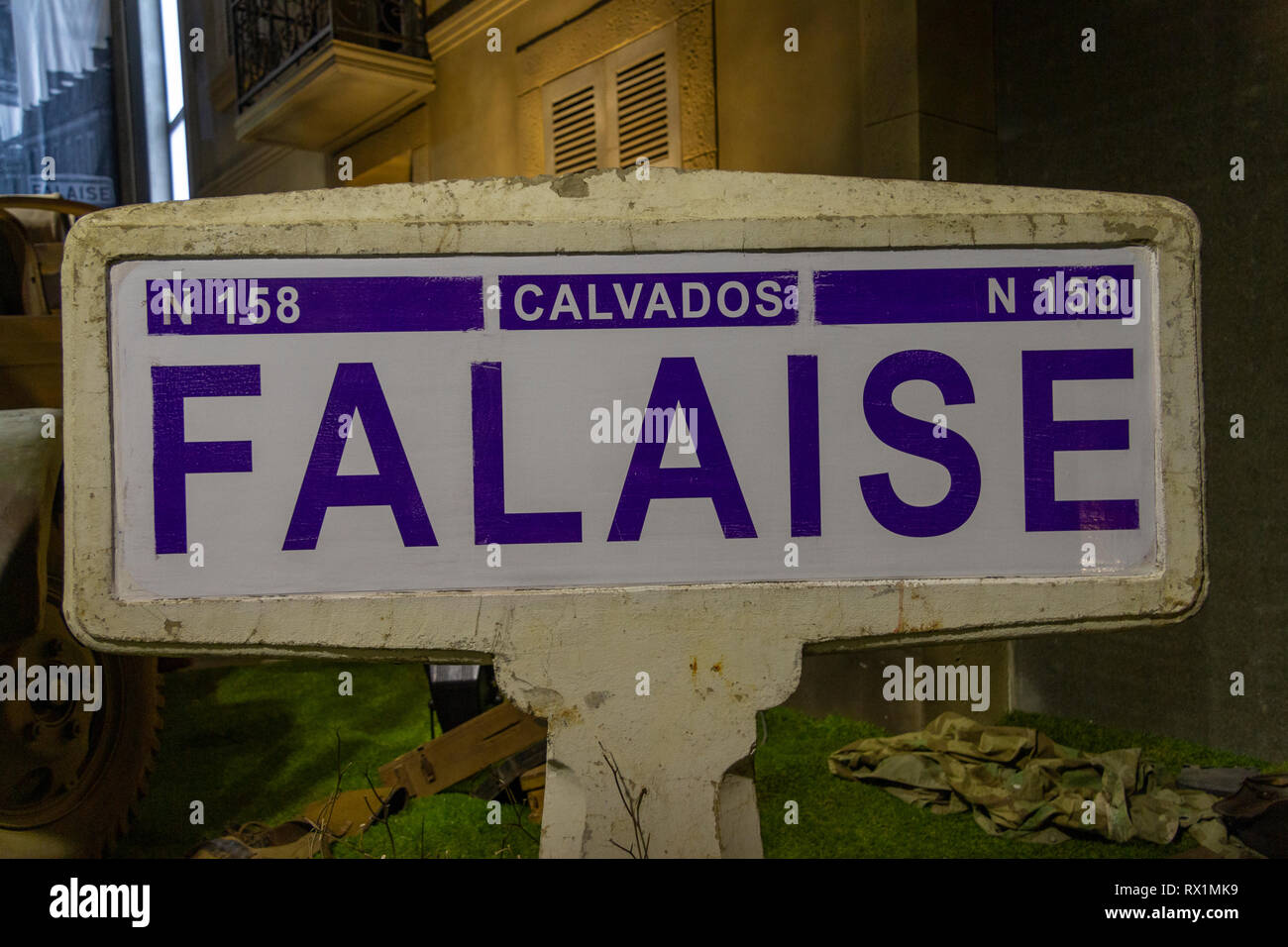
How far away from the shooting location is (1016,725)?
140 inches

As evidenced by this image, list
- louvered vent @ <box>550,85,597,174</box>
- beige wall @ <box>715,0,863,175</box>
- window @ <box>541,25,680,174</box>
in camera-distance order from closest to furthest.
Result: beige wall @ <box>715,0,863,175</box>
window @ <box>541,25,680,174</box>
louvered vent @ <box>550,85,597,174</box>

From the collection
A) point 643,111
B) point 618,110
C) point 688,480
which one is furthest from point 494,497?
point 618,110

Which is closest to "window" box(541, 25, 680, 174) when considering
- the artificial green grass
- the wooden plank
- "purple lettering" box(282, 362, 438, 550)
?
the wooden plank

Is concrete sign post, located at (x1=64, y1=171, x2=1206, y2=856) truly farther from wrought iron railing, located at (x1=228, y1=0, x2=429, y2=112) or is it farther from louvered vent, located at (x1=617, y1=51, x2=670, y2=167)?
wrought iron railing, located at (x1=228, y1=0, x2=429, y2=112)

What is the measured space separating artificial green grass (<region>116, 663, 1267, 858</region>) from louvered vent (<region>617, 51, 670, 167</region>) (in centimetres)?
308

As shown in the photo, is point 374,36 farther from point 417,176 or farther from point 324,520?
point 324,520

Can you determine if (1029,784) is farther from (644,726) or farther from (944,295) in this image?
(944,295)

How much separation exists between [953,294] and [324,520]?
1.21 meters

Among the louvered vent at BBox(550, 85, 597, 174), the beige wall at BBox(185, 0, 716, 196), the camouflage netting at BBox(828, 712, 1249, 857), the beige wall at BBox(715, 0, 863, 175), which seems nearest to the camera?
the camouflage netting at BBox(828, 712, 1249, 857)

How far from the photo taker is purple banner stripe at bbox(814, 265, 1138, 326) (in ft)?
4.89

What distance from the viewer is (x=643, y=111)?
4.55m

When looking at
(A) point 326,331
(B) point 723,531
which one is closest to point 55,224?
(A) point 326,331
